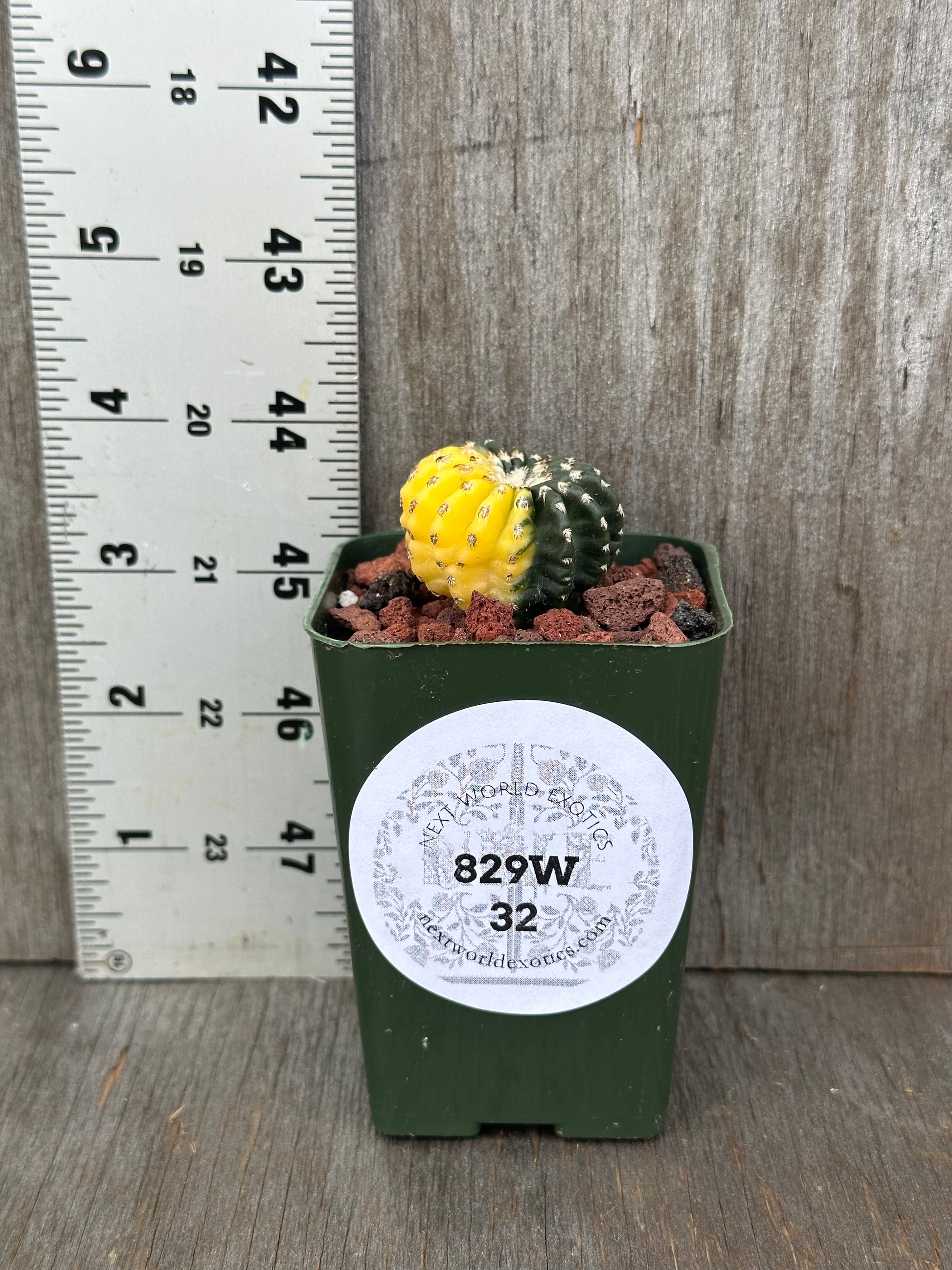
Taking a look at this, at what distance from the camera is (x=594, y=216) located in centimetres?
111

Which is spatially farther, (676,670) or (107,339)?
(107,339)

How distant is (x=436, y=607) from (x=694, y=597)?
248 millimetres

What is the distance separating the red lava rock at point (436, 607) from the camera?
981 millimetres

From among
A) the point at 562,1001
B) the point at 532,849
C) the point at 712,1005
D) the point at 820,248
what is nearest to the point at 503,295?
the point at 820,248

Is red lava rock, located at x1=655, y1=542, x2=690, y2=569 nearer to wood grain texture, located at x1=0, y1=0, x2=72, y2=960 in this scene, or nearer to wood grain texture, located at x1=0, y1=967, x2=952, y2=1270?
wood grain texture, located at x1=0, y1=967, x2=952, y2=1270

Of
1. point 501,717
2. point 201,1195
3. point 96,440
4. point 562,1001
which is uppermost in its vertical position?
point 96,440

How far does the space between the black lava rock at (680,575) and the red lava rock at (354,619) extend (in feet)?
0.94

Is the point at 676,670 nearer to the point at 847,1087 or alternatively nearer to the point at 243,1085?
the point at 847,1087

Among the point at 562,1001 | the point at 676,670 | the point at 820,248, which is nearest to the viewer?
the point at 676,670

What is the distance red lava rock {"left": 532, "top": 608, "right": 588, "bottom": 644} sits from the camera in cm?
90

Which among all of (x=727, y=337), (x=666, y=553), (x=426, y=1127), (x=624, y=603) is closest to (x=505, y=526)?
(x=624, y=603)

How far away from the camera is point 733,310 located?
113 cm

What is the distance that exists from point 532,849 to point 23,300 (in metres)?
0.81

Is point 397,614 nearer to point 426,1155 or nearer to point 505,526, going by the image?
point 505,526
